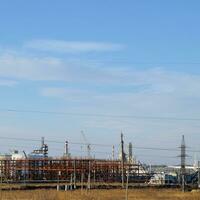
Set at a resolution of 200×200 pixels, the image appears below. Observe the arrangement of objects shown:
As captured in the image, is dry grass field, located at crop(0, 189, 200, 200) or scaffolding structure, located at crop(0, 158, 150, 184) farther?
scaffolding structure, located at crop(0, 158, 150, 184)

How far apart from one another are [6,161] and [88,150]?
31.7m

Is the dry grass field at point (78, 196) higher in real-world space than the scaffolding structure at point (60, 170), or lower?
lower

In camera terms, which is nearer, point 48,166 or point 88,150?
point 48,166

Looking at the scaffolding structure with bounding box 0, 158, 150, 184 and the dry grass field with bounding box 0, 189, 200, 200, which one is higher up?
the scaffolding structure with bounding box 0, 158, 150, 184

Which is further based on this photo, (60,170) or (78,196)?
(60,170)

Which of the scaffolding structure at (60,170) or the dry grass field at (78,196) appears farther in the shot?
the scaffolding structure at (60,170)

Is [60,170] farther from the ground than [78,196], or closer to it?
farther from the ground

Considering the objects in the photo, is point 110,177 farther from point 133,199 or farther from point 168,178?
point 133,199

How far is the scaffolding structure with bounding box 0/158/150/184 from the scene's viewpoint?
3634 inches

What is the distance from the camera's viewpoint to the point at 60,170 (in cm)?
9319

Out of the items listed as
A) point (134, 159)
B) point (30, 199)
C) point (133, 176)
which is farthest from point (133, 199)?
point (134, 159)

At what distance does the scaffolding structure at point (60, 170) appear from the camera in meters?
92.3

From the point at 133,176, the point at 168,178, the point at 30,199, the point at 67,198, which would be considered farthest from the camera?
the point at 133,176

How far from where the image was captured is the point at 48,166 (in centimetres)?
9544
